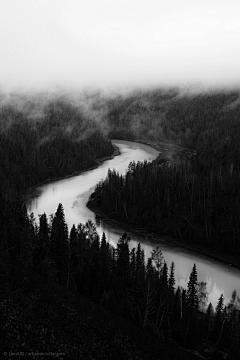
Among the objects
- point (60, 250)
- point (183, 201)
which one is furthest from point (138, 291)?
point (183, 201)

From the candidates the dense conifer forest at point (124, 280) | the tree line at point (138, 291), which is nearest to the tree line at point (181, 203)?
the dense conifer forest at point (124, 280)

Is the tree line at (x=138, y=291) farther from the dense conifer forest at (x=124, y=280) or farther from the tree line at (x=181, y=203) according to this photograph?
the tree line at (x=181, y=203)

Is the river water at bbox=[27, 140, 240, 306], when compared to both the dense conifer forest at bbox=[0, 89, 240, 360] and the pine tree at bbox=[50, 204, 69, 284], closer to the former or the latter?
the dense conifer forest at bbox=[0, 89, 240, 360]

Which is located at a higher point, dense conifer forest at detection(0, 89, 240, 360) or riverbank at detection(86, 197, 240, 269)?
dense conifer forest at detection(0, 89, 240, 360)

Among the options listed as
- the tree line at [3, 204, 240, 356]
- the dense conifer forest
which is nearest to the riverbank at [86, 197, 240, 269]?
the dense conifer forest

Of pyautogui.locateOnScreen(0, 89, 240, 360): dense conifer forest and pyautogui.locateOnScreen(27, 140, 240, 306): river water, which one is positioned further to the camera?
pyautogui.locateOnScreen(27, 140, 240, 306): river water

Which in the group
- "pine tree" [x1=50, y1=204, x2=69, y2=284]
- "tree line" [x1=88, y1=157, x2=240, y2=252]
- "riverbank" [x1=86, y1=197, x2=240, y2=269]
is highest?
"pine tree" [x1=50, y1=204, x2=69, y2=284]

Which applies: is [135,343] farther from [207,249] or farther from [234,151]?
[234,151]
